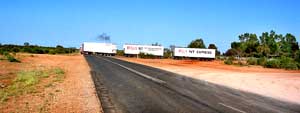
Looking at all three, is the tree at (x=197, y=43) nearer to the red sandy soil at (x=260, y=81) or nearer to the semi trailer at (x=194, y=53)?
the semi trailer at (x=194, y=53)

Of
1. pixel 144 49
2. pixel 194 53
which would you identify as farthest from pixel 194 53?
pixel 144 49

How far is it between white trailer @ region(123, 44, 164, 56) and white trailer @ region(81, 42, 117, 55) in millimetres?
11637

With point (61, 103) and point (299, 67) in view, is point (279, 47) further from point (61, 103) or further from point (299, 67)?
point (61, 103)

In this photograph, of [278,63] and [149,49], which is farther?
[149,49]

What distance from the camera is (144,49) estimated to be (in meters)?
98.4

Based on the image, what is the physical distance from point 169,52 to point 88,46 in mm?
25539

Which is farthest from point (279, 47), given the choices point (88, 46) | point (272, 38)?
point (88, 46)

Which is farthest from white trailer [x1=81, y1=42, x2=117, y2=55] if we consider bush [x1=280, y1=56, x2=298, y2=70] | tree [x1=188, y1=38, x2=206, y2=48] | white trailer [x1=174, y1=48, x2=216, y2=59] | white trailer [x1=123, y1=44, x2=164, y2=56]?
bush [x1=280, y1=56, x2=298, y2=70]

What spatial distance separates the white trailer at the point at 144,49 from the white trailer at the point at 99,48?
1164 cm

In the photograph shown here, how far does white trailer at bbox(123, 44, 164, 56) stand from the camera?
9844cm

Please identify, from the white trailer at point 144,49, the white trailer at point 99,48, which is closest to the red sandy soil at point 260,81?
the white trailer at point 144,49

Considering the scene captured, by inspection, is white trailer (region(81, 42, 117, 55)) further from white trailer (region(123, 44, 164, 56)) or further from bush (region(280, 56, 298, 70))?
bush (region(280, 56, 298, 70))

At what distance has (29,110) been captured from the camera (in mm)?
11242

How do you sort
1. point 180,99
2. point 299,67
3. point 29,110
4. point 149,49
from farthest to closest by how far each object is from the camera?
point 149,49
point 299,67
point 180,99
point 29,110
